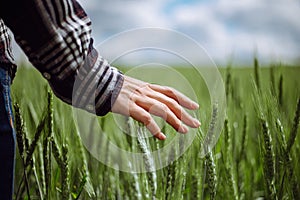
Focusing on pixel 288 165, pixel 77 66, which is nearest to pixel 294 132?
pixel 288 165

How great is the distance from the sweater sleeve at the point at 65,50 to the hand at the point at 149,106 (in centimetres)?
1

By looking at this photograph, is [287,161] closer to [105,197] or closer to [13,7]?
[105,197]

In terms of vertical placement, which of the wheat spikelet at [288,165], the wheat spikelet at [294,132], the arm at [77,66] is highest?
the arm at [77,66]

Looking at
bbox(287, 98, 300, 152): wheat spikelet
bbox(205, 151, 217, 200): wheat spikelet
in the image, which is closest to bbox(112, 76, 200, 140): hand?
bbox(205, 151, 217, 200): wheat spikelet

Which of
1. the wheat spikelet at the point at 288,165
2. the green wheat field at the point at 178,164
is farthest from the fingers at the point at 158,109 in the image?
the wheat spikelet at the point at 288,165

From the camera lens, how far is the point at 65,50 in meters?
0.61

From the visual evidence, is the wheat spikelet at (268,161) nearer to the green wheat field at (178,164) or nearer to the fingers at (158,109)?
the green wheat field at (178,164)

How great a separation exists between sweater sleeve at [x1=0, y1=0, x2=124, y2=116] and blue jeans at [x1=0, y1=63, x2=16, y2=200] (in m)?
0.05

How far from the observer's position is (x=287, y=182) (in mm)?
868

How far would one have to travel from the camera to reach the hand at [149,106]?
2.12ft

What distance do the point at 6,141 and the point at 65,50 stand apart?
13 cm

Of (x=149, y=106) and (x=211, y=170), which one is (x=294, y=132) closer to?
(x=211, y=170)

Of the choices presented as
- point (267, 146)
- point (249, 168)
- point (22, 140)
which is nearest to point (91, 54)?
point (22, 140)

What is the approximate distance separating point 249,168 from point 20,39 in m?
0.80
